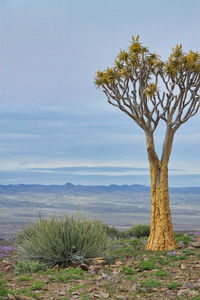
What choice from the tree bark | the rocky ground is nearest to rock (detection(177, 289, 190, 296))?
the rocky ground

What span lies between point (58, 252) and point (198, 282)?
158 inches

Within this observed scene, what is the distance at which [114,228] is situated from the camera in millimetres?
20797

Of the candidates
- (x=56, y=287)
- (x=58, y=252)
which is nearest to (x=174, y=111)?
(x=58, y=252)

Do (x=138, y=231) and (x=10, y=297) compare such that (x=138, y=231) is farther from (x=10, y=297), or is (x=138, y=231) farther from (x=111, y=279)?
(x=10, y=297)

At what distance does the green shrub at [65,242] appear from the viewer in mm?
9852

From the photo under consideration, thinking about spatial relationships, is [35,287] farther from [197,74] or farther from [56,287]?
[197,74]

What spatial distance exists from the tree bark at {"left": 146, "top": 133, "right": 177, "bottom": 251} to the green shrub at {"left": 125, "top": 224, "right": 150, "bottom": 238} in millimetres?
6685

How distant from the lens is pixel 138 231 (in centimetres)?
1962

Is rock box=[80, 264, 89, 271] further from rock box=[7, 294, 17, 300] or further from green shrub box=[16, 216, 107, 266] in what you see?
rock box=[7, 294, 17, 300]

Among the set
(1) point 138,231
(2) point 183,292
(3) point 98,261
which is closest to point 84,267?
(3) point 98,261

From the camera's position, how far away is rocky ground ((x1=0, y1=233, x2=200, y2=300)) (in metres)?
→ 7.00

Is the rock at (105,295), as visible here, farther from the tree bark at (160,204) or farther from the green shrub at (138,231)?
the green shrub at (138,231)

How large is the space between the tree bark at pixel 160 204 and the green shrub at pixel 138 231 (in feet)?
21.9

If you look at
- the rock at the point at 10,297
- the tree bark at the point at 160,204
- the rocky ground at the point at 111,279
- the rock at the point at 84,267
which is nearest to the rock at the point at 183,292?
the rocky ground at the point at 111,279
